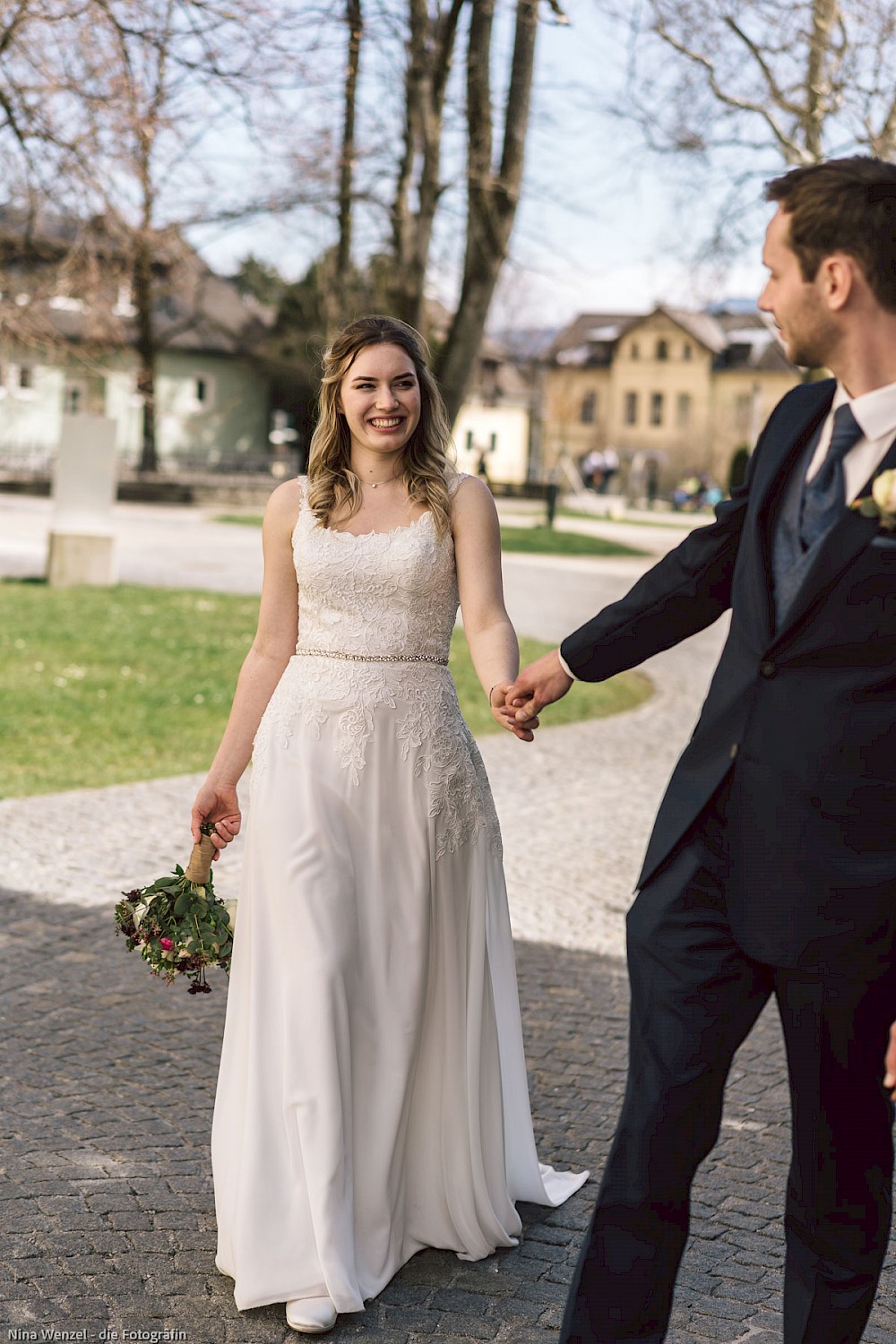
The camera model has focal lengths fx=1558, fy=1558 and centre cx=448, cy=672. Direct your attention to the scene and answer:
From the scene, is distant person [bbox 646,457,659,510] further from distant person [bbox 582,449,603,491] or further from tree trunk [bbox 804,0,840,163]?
tree trunk [bbox 804,0,840,163]

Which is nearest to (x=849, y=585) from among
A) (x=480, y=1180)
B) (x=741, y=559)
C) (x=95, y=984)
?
(x=741, y=559)

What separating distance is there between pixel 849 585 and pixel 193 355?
6297 cm

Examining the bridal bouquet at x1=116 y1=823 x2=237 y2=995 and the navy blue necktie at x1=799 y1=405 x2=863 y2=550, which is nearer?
the navy blue necktie at x1=799 y1=405 x2=863 y2=550

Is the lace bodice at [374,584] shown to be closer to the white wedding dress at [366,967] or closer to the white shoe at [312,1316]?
the white wedding dress at [366,967]

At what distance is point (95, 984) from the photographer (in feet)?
19.2

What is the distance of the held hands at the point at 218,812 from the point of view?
3844 millimetres

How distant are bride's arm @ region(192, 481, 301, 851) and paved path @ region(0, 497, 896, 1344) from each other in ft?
3.32

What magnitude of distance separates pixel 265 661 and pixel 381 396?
0.72 metres

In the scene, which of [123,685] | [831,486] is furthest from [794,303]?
[123,685]

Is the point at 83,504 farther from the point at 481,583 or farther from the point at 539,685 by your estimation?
the point at 539,685

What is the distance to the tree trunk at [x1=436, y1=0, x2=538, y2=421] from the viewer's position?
15.7 meters

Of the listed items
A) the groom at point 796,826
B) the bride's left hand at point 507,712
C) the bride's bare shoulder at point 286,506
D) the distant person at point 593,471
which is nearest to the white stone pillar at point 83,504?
the bride's bare shoulder at point 286,506

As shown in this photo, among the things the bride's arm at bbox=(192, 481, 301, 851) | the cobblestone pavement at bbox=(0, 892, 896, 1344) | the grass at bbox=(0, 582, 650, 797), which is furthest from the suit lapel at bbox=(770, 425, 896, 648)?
the grass at bbox=(0, 582, 650, 797)

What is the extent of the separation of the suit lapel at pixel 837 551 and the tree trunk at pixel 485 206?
1343 cm
